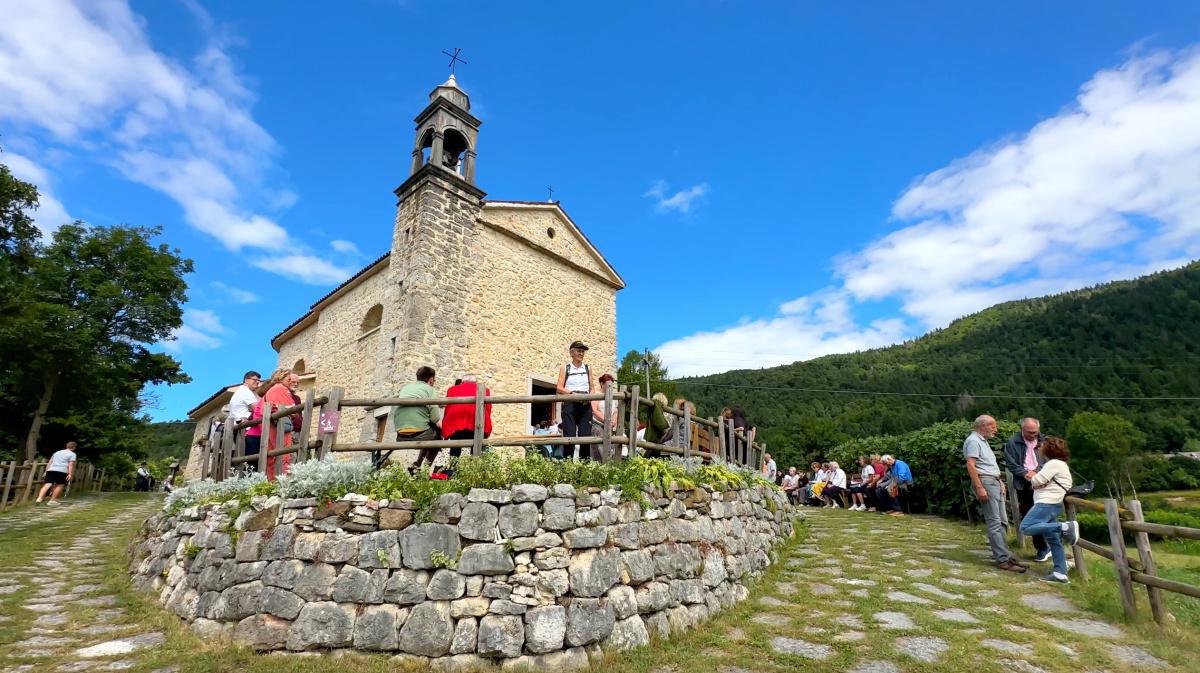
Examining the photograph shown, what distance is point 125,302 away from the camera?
787 inches

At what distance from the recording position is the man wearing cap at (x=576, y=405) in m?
6.88

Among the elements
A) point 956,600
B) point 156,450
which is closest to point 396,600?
point 956,600

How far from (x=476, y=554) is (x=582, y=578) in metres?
0.90

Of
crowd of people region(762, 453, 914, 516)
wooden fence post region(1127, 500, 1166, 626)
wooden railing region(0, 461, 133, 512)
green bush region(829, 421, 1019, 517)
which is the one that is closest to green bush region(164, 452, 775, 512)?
wooden fence post region(1127, 500, 1166, 626)

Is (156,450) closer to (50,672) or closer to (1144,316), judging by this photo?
(50,672)

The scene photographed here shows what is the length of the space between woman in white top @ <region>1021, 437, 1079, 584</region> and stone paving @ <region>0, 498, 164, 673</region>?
8.52 m

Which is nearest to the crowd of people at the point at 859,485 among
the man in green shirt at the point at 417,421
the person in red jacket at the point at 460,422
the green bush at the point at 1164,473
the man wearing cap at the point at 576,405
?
the man wearing cap at the point at 576,405

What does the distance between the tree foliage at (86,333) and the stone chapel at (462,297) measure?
9.19 meters

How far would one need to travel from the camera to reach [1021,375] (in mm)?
55656

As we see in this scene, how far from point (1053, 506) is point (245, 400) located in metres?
9.51

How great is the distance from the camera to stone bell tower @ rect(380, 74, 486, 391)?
1077 cm

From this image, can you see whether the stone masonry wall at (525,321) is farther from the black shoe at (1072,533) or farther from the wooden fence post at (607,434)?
the black shoe at (1072,533)

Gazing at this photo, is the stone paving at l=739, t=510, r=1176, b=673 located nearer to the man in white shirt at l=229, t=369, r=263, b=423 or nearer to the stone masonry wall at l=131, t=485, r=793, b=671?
the stone masonry wall at l=131, t=485, r=793, b=671

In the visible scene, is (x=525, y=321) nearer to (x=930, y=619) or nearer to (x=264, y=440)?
(x=264, y=440)
